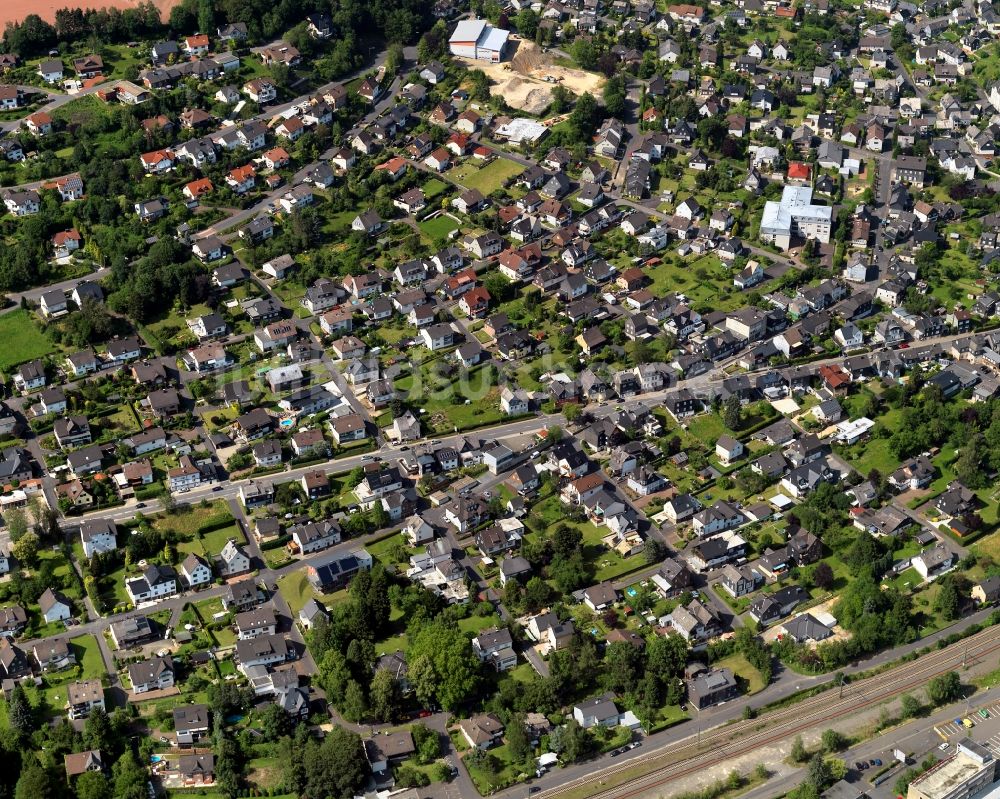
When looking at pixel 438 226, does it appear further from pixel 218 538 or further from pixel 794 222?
pixel 218 538

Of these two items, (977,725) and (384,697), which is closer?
(384,697)

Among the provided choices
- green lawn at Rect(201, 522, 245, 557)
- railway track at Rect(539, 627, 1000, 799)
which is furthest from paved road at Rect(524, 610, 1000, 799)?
green lawn at Rect(201, 522, 245, 557)

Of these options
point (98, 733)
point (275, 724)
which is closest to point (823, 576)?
point (275, 724)

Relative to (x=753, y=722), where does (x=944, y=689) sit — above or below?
above

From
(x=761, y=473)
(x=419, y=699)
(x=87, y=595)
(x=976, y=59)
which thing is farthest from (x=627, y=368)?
(x=976, y=59)

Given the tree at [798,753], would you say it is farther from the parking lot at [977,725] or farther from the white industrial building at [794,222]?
the white industrial building at [794,222]

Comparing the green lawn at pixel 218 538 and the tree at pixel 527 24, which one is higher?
the tree at pixel 527 24

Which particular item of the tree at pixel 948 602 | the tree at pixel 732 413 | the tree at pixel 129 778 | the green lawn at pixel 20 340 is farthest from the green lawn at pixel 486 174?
the tree at pixel 129 778
